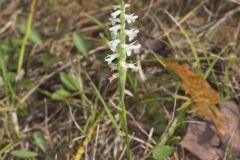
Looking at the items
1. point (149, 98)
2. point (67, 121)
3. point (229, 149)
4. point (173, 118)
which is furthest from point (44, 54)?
point (229, 149)

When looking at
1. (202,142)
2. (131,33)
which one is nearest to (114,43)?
(131,33)

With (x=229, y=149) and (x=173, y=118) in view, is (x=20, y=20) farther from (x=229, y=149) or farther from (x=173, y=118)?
(x=229, y=149)

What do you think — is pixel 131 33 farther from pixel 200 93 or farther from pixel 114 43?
pixel 200 93

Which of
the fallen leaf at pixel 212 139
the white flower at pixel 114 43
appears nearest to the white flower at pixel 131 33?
the white flower at pixel 114 43

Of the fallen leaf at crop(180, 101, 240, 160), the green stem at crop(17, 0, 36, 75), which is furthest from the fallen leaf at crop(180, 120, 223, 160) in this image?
the green stem at crop(17, 0, 36, 75)

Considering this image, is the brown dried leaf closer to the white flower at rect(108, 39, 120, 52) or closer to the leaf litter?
the leaf litter

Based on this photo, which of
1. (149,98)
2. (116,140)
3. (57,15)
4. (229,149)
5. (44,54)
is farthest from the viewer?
(57,15)

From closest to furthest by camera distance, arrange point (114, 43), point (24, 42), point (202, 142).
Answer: point (114, 43) < point (202, 142) < point (24, 42)

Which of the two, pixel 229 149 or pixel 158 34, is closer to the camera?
pixel 229 149
